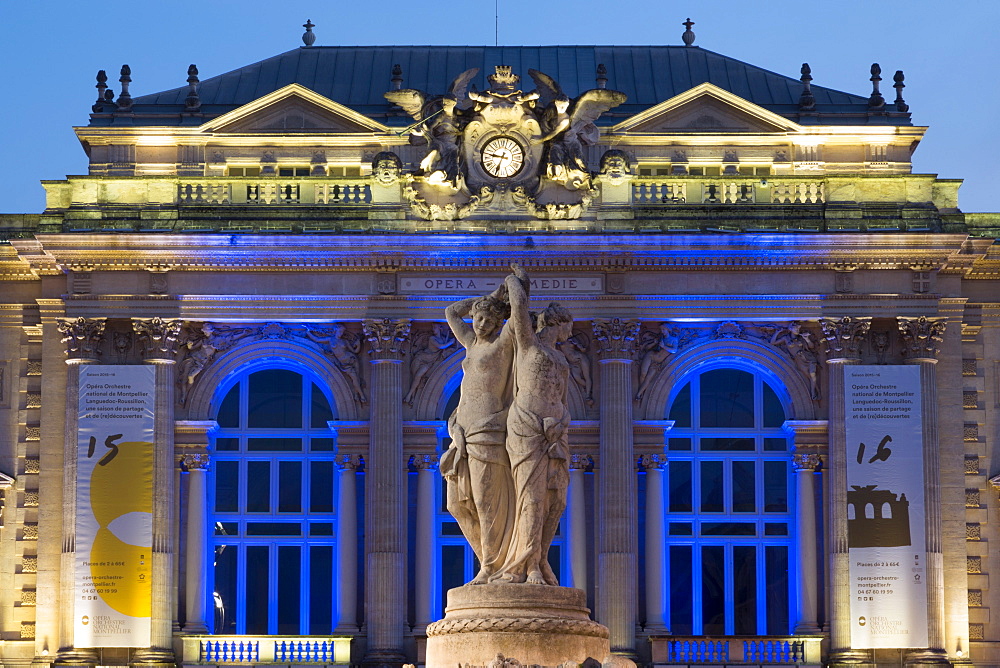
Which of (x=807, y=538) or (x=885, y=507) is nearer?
(x=885, y=507)

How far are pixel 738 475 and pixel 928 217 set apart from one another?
8.35 meters

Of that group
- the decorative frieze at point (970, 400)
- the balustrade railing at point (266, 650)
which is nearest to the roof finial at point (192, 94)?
the balustrade railing at point (266, 650)

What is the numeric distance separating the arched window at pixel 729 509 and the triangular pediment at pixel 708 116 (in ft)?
23.7

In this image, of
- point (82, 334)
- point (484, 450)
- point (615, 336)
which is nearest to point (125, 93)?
point (82, 334)

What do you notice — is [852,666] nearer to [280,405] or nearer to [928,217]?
[928,217]

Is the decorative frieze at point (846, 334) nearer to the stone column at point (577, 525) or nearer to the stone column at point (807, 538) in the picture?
the stone column at point (807, 538)

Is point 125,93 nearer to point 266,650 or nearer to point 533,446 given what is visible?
point 266,650

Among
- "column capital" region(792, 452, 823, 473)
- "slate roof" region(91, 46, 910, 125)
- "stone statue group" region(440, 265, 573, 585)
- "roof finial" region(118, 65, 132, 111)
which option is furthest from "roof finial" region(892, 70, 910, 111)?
"stone statue group" region(440, 265, 573, 585)

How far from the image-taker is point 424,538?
51000 mm

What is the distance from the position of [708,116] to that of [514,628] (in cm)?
3397

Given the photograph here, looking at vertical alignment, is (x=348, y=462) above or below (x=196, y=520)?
above

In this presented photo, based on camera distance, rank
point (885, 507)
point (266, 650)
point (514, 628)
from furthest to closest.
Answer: point (885, 507)
point (266, 650)
point (514, 628)

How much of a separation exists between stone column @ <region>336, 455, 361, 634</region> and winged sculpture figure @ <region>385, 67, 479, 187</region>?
7.69m

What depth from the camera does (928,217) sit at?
51.7m
